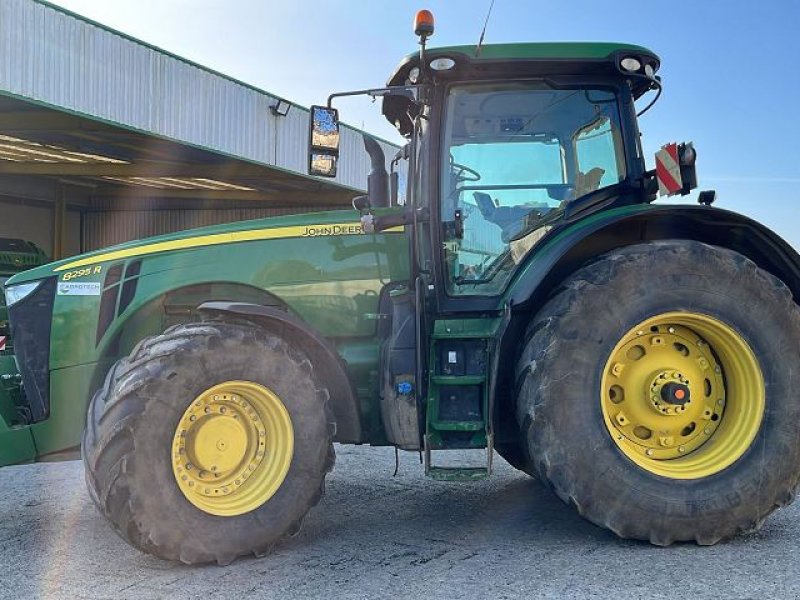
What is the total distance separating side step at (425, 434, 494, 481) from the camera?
357 cm

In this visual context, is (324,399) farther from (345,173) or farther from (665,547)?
(345,173)

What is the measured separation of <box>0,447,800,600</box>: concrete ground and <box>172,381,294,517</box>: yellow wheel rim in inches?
12.4

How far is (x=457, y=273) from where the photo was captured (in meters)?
4.03

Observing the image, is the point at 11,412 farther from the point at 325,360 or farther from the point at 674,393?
the point at 674,393

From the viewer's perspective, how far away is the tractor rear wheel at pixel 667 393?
3496 millimetres

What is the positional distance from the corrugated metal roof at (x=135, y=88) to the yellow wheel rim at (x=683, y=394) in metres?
11.1

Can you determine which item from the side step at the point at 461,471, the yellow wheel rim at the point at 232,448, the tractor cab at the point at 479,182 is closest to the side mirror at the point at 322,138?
the tractor cab at the point at 479,182

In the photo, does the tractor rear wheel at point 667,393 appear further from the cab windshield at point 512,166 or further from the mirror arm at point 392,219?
the mirror arm at point 392,219

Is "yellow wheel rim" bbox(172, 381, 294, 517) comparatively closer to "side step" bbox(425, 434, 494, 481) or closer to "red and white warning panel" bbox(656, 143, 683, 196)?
"side step" bbox(425, 434, 494, 481)

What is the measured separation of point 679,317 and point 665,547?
1.13 m

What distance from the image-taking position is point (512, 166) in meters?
4.11

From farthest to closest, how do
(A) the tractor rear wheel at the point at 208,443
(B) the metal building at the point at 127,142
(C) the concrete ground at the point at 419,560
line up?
(B) the metal building at the point at 127,142 → (A) the tractor rear wheel at the point at 208,443 → (C) the concrete ground at the point at 419,560

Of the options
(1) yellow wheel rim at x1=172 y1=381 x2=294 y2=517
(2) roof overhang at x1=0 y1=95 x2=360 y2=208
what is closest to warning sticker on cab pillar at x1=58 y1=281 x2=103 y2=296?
(1) yellow wheel rim at x1=172 y1=381 x2=294 y2=517

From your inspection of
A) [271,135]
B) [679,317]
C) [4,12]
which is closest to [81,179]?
[271,135]
